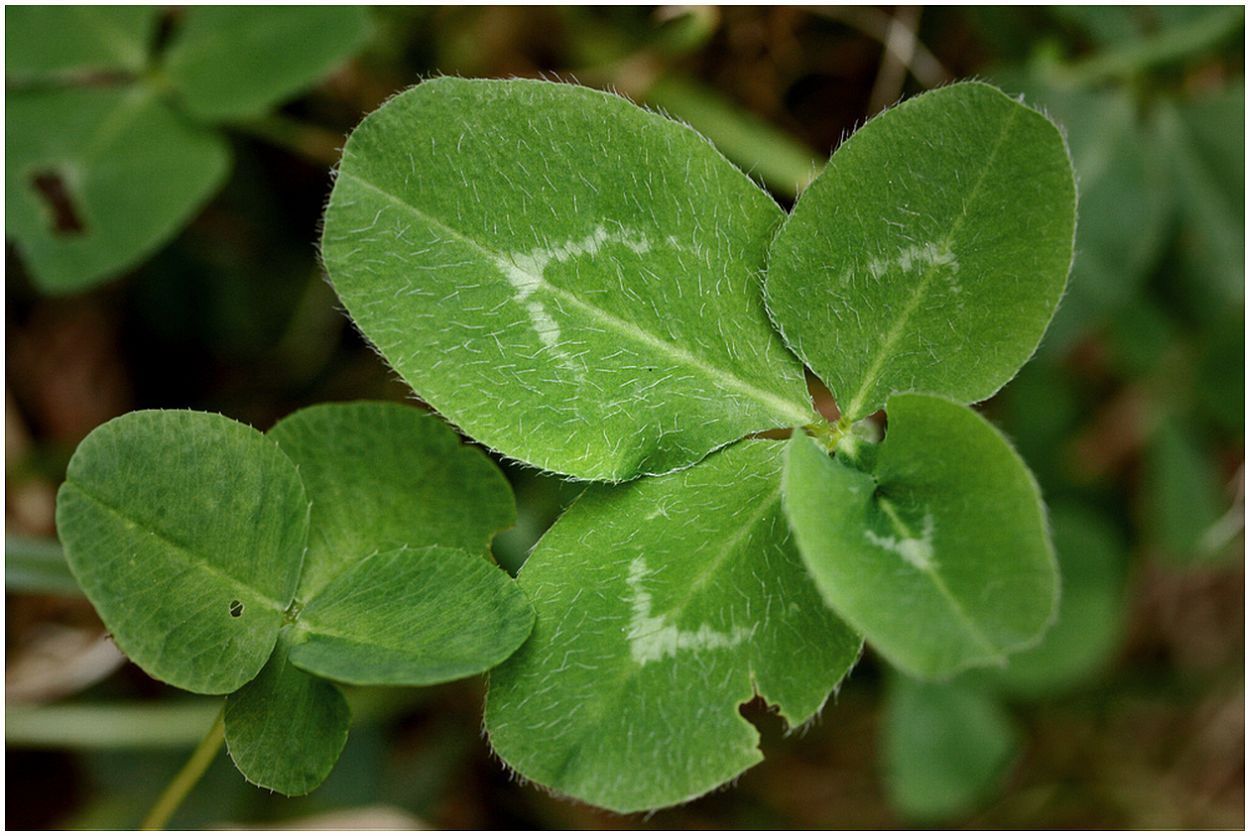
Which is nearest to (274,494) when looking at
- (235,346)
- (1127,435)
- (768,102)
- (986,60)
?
(235,346)

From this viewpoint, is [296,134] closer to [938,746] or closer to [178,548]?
[178,548]

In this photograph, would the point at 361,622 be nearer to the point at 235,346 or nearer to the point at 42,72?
the point at 42,72

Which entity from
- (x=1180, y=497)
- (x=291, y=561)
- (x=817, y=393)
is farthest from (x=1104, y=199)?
(x=291, y=561)

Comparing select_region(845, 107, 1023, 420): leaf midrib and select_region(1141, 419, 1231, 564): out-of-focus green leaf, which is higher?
select_region(845, 107, 1023, 420): leaf midrib

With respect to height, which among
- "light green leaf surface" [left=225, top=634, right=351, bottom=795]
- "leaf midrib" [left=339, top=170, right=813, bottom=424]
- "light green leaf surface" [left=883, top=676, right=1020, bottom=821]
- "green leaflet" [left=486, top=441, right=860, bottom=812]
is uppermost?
"leaf midrib" [left=339, top=170, right=813, bottom=424]

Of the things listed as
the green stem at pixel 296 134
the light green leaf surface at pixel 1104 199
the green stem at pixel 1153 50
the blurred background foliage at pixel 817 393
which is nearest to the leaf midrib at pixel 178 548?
the blurred background foliage at pixel 817 393

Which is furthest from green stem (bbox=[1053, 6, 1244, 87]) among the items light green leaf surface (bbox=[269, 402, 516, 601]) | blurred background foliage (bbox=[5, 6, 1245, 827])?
light green leaf surface (bbox=[269, 402, 516, 601])

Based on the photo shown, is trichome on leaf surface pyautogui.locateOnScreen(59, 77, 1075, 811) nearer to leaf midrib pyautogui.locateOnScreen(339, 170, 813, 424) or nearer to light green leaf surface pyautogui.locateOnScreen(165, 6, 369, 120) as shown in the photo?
leaf midrib pyautogui.locateOnScreen(339, 170, 813, 424)
